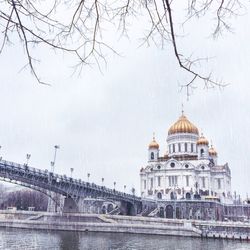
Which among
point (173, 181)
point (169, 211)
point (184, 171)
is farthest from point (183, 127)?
point (169, 211)

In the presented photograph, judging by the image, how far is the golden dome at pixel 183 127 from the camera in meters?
68.9

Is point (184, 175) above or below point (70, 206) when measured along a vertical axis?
above

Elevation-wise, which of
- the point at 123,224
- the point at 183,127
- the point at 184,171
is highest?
the point at 183,127

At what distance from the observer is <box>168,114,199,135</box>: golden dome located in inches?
2714

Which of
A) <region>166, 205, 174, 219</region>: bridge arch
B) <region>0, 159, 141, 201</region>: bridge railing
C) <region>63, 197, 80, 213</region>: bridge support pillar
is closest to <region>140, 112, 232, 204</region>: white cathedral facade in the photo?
<region>166, 205, 174, 219</region>: bridge arch

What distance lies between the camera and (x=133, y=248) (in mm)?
24719

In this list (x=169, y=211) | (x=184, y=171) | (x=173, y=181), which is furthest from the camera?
(x=173, y=181)

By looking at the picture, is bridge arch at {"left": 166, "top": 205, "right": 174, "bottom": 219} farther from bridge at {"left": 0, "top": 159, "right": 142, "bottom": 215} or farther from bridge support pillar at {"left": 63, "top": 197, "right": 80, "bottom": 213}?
bridge support pillar at {"left": 63, "top": 197, "right": 80, "bottom": 213}

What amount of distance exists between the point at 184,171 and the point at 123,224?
28007 mm

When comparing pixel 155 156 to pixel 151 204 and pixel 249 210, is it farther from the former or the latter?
pixel 249 210

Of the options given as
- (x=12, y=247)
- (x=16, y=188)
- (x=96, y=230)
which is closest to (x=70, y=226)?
(x=96, y=230)

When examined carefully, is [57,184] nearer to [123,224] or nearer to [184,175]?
[123,224]

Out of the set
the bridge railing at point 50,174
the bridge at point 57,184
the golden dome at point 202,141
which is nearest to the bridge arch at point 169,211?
the bridge at point 57,184

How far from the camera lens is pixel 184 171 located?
6450 centimetres
